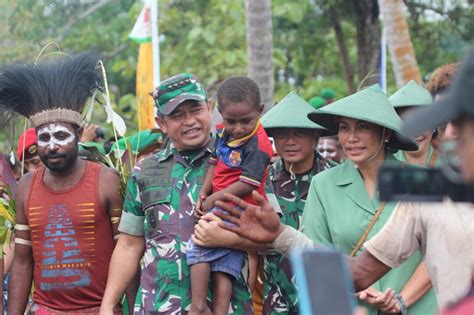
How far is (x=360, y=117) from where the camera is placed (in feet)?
21.0

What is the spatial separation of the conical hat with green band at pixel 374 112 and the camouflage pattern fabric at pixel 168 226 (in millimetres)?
851

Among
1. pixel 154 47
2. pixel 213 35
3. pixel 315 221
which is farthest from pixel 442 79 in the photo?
pixel 213 35

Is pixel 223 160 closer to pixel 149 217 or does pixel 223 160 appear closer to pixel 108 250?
pixel 149 217

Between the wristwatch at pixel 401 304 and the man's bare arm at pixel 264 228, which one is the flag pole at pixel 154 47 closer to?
the wristwatch at pixel 401 304

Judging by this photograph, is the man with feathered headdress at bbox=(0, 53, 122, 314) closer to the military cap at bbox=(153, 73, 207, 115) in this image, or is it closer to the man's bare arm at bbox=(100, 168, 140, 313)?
the man's bare arm at bbox=(100, 168, 140, 313)

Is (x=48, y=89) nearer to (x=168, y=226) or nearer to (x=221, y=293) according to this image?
(x=168, y=226)

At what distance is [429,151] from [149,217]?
2242 millimetres

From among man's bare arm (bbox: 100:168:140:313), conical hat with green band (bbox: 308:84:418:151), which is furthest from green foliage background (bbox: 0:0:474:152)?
conical hat with green band (bbox: 308:84:418:151)

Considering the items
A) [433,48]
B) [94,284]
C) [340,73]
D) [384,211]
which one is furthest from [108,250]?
[340,73]

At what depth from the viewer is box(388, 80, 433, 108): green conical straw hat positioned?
7722 mm

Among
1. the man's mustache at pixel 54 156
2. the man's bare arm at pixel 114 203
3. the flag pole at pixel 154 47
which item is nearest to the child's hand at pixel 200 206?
the man's bare arm at pixel 114 203

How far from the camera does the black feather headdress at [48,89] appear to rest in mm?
7102

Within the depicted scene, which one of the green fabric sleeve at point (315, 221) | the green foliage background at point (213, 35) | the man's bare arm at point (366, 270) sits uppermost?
the green foliage background at point (213, 35)

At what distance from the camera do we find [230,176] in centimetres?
618
